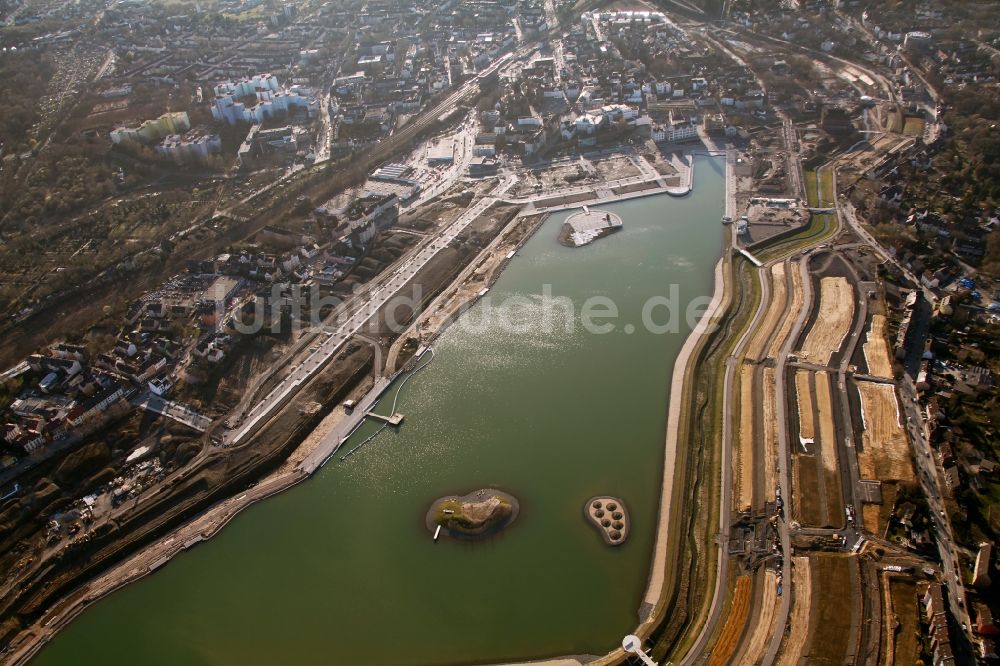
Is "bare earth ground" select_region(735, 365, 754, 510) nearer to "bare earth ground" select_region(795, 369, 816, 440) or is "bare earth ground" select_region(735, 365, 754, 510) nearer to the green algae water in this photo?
"bare earth ground" select_region(795, 369, 816, 440)

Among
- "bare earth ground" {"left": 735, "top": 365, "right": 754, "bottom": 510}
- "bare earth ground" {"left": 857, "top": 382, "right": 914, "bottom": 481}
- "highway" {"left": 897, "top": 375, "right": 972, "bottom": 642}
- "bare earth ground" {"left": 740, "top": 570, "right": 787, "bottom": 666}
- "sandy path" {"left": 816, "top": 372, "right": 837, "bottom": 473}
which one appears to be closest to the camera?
"bare earth ground" {"left": 740, "top": 570, "right": 787, "bottom": 666}

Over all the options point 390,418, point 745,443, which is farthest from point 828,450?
point 390,418

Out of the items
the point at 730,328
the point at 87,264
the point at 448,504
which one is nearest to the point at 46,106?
the point at 87,264

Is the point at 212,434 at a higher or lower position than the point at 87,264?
lower

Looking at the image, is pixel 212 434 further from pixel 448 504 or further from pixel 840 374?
pixel 840 374

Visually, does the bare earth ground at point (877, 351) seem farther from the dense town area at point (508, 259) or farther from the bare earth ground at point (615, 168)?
the bare earth ground at point (615, 168)

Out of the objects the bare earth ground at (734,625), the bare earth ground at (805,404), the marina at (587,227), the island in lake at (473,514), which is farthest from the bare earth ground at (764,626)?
the marina at (587,227)

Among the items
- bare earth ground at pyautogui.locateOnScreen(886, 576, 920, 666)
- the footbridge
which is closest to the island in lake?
bare earth ground at pyautogui.locateOnScreen(886, 576, 920, 666)
